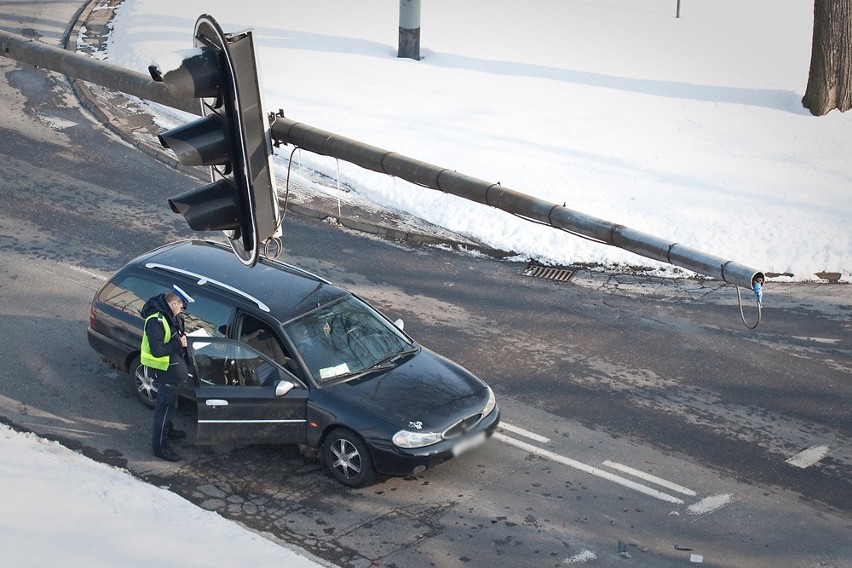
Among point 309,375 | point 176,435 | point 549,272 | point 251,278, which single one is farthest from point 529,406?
point 549,272

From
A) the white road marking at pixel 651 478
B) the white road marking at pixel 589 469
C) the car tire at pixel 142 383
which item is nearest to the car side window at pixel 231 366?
the car tire at pixel 142 383

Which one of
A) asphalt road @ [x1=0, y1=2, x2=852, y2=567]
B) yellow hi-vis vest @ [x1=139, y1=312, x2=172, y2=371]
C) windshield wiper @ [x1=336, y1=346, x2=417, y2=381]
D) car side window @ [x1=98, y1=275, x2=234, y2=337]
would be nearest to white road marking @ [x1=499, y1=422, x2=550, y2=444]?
asphalt road @ [x1=0, y1=2, x2=852, y2=567]

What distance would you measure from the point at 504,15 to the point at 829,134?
29.1 feet

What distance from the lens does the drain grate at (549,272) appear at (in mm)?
15813

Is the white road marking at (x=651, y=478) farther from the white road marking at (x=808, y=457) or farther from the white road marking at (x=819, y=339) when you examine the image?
the white road marking at (x=819, y=339)

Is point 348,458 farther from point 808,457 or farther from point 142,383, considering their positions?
point 808,457

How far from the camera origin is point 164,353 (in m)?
10.5

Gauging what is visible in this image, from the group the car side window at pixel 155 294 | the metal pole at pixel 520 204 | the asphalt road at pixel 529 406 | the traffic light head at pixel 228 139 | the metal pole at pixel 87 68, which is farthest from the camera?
the car side window at pixel 155 294

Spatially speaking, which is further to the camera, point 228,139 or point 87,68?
point 87,68

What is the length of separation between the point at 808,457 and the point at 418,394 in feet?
13.3

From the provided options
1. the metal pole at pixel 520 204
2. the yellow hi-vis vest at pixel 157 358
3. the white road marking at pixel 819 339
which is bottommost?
the white road marking at pixel 819 339

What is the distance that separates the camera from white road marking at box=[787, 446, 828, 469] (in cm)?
1109

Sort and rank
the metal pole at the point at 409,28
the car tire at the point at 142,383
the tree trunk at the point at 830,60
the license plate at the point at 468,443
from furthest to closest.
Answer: the metal pole at the point at 409,28, the tree trunk at the point at 830,60, the car tire at the point at 142,383, the license plate at the point at 468,443

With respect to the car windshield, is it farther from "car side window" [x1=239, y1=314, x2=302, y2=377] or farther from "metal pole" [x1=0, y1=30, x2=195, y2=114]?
"metal pole" [x1=0, y1=30, x2=195, y2=114]
